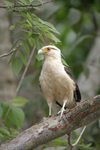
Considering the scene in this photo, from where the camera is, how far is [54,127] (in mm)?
3912

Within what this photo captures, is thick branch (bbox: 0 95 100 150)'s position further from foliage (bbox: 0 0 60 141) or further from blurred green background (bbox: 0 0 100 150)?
blurred green background (bbox: 0 0 100 150)

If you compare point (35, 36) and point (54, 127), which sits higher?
point (35, 36)

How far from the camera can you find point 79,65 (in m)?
7.29

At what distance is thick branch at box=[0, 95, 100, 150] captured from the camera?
370cm

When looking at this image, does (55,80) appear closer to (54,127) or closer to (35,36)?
(54,127)

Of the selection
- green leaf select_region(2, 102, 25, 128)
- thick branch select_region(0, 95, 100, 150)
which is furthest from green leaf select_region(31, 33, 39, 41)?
green leaf select_region(2, 102, 25, 128)

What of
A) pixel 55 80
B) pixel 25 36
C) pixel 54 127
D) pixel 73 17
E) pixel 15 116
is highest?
pixel 25 36

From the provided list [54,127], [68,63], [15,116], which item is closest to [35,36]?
[54,127]

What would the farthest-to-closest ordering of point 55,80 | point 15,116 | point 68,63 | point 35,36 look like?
point 68,63 < point 15,116 < point 55,80 < point 35,36

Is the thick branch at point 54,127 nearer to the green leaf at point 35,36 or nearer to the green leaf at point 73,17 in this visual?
the green leaf at point 35,36

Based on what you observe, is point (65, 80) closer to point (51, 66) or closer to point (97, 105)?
point (51, 66)

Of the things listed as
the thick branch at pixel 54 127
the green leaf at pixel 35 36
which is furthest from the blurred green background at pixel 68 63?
the green leaf at pixel 35 36

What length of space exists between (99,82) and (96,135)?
2.12m

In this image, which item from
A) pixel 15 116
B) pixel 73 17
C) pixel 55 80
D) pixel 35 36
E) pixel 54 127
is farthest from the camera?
pixel 73 17
